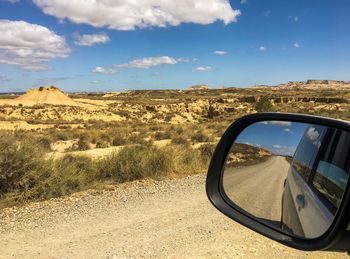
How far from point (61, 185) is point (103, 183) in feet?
4.18

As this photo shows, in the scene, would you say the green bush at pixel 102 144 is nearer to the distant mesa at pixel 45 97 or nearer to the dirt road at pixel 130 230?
the dirt road at pixel 130 230

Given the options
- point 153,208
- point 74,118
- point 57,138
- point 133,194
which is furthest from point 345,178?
point 74,118

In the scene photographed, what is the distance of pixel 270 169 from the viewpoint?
9.18ft

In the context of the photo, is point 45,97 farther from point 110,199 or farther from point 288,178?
point 288,178

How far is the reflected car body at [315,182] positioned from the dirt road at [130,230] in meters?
3.44

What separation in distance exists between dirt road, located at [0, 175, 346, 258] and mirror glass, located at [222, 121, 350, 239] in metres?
3.21

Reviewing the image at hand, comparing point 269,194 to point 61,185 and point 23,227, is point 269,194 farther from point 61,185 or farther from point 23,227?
point 61,185

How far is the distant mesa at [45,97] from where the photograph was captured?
81500 millimetres

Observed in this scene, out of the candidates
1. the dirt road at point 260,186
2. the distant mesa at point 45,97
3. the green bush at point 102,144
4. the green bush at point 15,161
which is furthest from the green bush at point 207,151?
the distant mesa at point 45,97

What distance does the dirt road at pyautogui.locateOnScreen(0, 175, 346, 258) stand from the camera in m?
6.14

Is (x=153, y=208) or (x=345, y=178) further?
(x=153, y=208)

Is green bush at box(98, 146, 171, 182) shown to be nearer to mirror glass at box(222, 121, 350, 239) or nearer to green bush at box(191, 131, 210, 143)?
mirror glass at box(222, 121, 350, 239)

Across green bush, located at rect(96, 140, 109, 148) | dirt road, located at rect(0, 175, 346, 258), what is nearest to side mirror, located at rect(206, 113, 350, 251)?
dirt road, located at rect(0, 175, 346, 258)

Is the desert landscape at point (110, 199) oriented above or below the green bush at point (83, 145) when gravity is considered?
above
